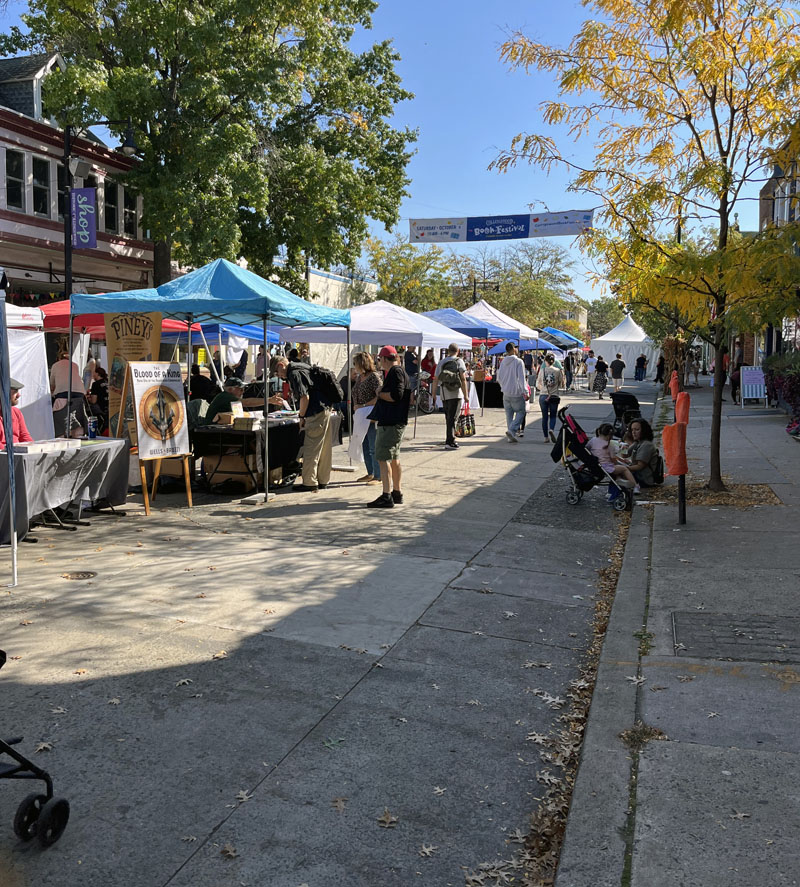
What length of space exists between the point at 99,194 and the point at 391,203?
→ 31.3ft

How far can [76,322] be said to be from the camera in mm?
15602

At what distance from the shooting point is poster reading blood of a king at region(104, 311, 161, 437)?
10.7 metres

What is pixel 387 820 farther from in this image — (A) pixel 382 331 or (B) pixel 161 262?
(B) pixel 161 262

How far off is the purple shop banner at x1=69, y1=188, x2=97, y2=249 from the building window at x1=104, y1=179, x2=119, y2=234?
6581mm

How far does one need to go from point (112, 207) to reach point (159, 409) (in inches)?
855

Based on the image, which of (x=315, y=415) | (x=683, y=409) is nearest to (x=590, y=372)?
(x=315, y=415)

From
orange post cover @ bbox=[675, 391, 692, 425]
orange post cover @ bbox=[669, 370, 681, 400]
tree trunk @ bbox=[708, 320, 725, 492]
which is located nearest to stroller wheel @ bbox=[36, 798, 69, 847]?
orange post cover @ bbox=[675, 391, 692, 425]

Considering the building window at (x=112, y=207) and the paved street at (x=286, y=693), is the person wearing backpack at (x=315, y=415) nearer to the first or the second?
the paved street at (x=286, y=693)

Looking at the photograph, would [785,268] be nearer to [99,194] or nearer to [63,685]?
[63,685]

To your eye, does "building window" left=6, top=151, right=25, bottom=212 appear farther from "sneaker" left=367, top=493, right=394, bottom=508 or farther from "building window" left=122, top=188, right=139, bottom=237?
"sneaker" left=367, top=493, right=394, bottom=508

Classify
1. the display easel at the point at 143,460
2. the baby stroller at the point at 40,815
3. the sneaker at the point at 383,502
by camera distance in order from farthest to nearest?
the sneaker at the point at 383,502 → the display easel at the point at 143,460 → the baby stroller at the point at 40,815

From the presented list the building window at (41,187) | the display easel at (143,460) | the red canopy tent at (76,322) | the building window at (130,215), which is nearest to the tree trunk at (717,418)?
the display easel at (143,460)

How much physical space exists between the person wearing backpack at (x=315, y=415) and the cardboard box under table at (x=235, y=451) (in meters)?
0.40

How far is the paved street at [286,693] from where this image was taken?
11.1 feet
